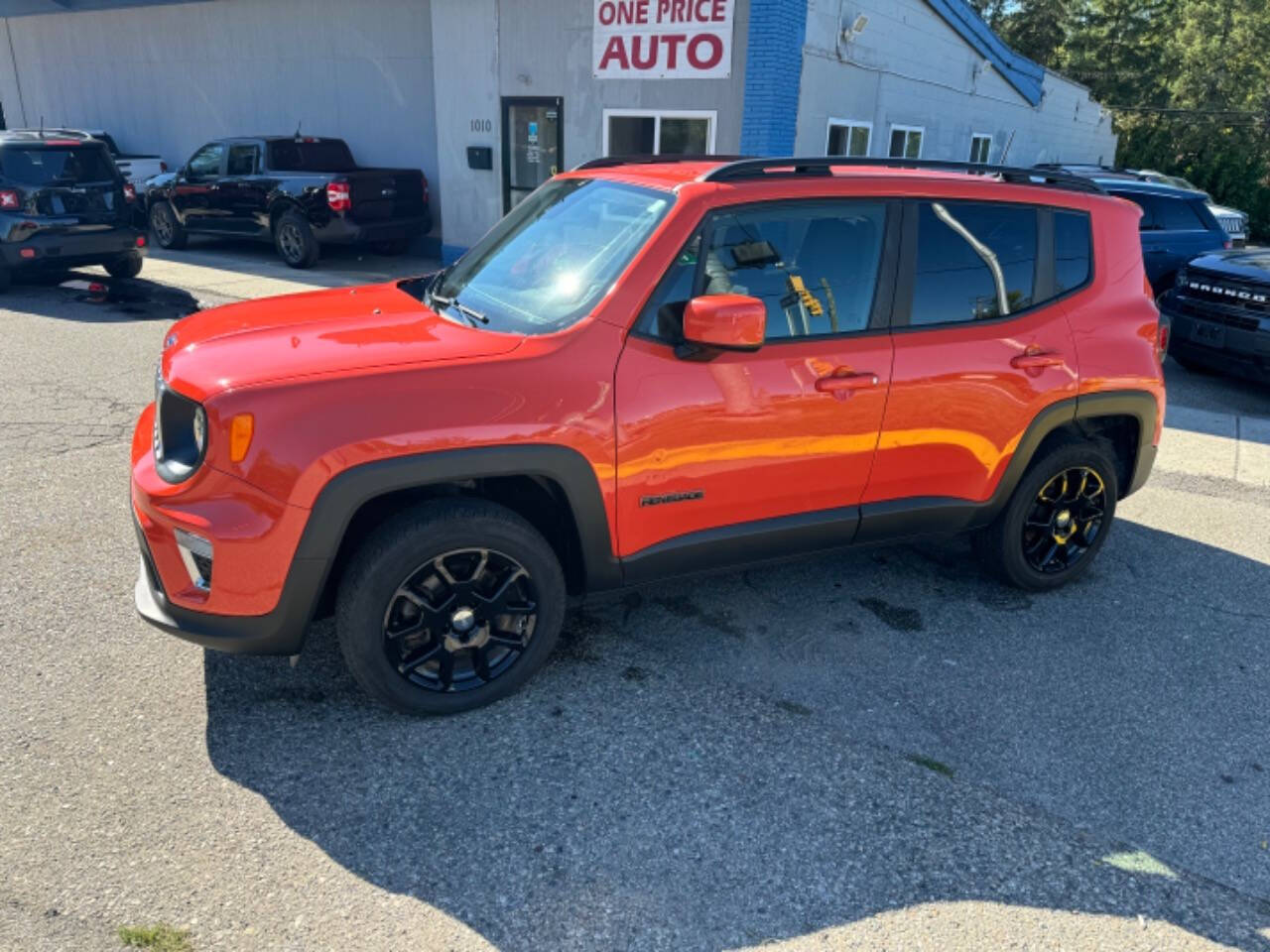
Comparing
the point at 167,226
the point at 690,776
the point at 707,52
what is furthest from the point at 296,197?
the point at 690,776

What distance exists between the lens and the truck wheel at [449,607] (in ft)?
9.39

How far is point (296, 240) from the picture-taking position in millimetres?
12422

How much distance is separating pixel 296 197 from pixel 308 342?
1046 cm

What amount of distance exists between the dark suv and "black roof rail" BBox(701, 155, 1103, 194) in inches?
377

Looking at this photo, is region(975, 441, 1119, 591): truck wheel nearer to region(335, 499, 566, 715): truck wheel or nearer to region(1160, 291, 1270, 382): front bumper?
region(335, 499, 566, 715): truck wheel

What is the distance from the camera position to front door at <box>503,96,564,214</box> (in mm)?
11945

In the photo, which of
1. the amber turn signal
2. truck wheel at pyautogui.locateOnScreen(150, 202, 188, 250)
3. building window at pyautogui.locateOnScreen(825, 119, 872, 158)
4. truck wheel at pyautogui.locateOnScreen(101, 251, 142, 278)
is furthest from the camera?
truck wheel at pyautogui.locateOnScreen(150, 202, 188, 250)

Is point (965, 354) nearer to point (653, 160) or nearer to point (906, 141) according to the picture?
point (653, 160)

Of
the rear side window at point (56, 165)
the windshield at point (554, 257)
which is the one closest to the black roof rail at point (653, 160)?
the windshield at point (554, 257)

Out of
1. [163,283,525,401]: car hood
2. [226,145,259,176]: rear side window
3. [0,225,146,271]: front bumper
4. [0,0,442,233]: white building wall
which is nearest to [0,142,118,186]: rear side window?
[0,225,146,271]: front bumper

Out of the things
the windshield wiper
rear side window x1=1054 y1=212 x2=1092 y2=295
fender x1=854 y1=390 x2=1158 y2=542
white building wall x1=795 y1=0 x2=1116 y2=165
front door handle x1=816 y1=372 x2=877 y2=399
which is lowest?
fender x1=854 y1=390 x2=1158 y2=542

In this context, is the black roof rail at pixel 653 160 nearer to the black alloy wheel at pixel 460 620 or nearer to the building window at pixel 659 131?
the black alloy wheel at pixel 460 620

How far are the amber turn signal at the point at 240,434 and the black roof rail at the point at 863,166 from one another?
5.80 feet

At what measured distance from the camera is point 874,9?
11680 millimetres
